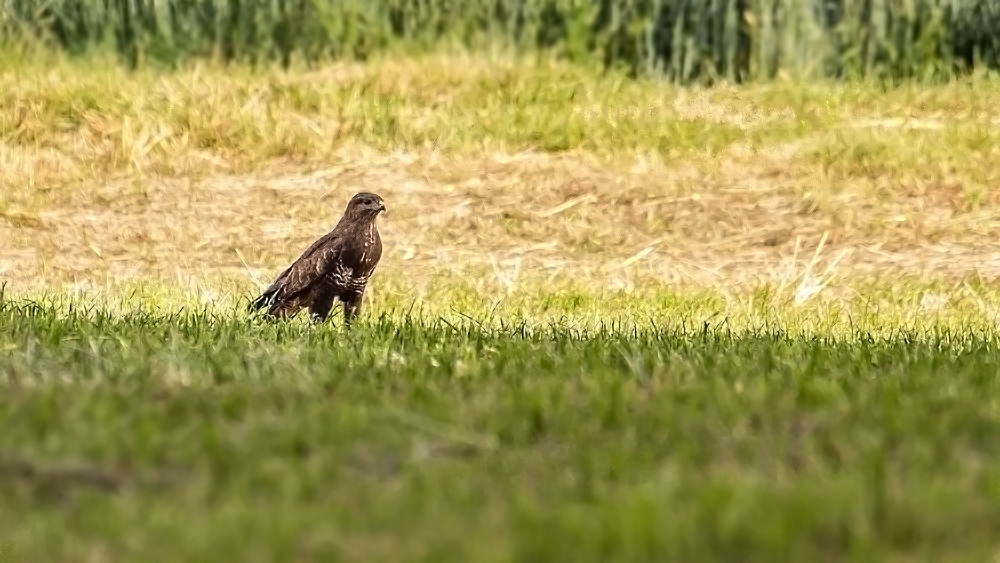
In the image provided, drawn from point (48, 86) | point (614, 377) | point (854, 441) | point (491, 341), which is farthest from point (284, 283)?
point (48, 86)

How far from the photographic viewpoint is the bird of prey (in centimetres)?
884

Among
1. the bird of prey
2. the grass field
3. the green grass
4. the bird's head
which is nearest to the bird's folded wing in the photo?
the bird of prey

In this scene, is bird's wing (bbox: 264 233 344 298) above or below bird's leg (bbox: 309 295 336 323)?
above

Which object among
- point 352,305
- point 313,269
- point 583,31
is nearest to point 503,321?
point 352,305

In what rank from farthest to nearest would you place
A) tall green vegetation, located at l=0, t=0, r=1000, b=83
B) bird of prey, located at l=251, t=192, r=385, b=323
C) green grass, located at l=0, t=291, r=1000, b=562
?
tall green vegetation, located at l=0, t=0, r=1000, b=83 → bird of prey, located at l=251, t=192, r=385, b=323 → green grass, located at l=0, t=291, r=1000, b=562

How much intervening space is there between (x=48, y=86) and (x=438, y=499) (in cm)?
1181

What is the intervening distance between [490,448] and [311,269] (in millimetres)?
4357

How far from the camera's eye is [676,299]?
10477 millimetres

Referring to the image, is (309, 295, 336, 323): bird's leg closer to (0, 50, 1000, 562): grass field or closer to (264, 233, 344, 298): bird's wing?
(264, 233, 344, 298): bird's wing

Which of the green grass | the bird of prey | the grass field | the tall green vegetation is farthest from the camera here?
the tall green vegetation

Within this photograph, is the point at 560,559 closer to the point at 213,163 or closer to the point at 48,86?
the point at 213,163

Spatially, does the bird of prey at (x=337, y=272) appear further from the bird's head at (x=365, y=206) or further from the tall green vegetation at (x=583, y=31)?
the tall green vegetation at (x=583, y=31)

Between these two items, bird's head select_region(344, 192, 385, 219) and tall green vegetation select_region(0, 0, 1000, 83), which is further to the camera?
tall green vegetation select_region(0, 0, 1000, 83)

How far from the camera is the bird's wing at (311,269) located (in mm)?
8852
